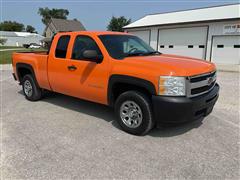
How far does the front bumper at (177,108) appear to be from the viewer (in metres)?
3.63

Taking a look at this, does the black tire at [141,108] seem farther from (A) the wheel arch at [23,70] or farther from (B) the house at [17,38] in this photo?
(B) the house at [17,38]

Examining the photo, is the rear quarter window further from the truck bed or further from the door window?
the truck bed

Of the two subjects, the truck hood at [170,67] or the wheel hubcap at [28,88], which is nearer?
the truck hood at [170,67]

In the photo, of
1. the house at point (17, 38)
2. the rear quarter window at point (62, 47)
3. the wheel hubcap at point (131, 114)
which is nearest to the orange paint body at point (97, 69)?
the rear quarter window at point (62, 47)

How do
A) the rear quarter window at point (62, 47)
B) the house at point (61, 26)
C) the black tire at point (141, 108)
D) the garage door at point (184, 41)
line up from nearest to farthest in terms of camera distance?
the black tire at point (141, 108) → the rear quarter window at point (62, 47) → the garage door at point (184, 41) → the house at point (61, 26)

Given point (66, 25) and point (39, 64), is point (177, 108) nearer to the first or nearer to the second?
point (39, 64)

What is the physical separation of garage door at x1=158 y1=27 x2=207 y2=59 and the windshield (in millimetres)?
16940

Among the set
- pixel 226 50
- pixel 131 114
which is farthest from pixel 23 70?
pixel 226 50

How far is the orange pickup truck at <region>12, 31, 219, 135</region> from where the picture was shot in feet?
12.1

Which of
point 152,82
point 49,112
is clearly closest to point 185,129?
point 152,82

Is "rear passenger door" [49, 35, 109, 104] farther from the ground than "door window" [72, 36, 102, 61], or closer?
closer

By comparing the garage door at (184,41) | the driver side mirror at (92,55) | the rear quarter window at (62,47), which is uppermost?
the garage door at (184,41)

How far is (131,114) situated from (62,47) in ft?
7.96

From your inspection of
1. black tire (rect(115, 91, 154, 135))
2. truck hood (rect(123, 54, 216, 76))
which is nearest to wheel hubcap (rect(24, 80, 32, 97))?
black tire (rect(115, 91, 154, 135))
